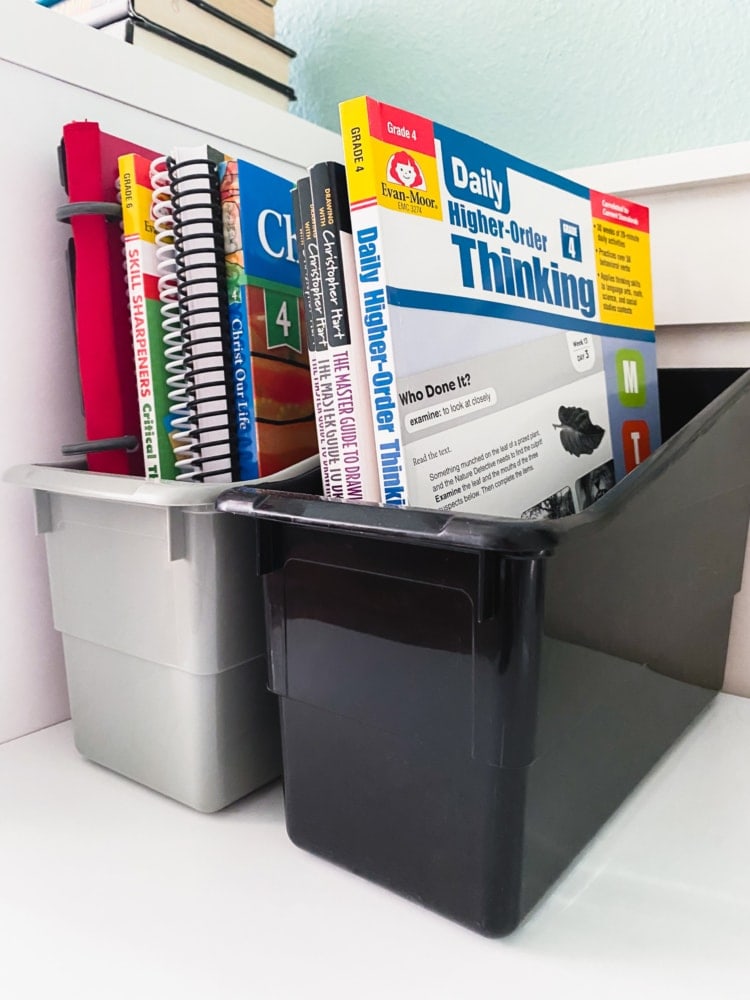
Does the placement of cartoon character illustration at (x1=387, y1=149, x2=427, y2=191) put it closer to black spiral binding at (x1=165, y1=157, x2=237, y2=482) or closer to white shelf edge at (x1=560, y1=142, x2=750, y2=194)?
→ black spiral binding at (x1=165, y1=157, x2=237, y2=482)

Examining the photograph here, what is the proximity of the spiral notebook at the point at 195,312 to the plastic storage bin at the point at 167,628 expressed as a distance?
6 centimetres

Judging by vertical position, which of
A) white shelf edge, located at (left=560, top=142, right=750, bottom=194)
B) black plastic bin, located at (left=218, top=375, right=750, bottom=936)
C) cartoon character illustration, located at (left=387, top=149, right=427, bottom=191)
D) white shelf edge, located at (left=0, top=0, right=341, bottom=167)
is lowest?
black plastic bin, located at (left=218, top=375, right=750, bottom=936)

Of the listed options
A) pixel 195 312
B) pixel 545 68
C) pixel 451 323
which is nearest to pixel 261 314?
pixel 195 312

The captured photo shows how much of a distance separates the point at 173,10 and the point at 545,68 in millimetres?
359

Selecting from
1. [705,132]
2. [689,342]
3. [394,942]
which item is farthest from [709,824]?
[705,132]

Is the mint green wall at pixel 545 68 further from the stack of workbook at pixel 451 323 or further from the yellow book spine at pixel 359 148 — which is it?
the yellow book spine at pixel 359 148

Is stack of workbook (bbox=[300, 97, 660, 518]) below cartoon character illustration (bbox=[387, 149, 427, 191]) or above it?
below

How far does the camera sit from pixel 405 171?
1.32 ft

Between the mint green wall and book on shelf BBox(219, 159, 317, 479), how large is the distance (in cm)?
38

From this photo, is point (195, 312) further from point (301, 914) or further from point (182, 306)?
point (301, 914)

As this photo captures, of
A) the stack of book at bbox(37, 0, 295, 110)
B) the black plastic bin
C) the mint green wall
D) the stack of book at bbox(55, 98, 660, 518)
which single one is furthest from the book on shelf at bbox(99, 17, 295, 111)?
Answer: the black plastic bin

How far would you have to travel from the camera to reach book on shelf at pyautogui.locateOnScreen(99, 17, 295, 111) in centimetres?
68

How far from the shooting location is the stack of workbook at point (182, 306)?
19.5 inches

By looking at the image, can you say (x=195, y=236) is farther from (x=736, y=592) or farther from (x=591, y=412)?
(x=736, y=592)
